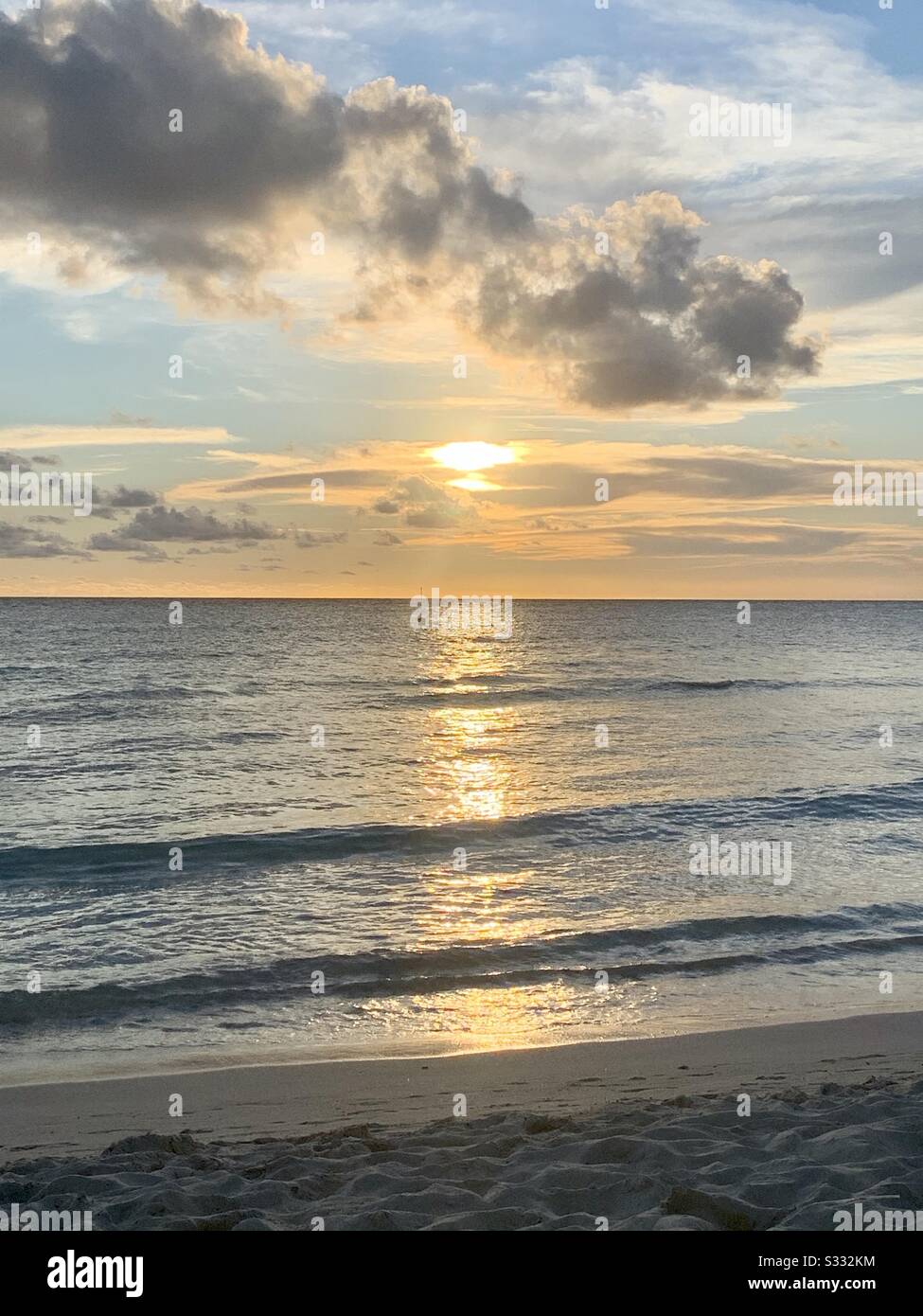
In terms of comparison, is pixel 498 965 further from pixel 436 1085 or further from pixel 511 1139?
pixel 511 1139

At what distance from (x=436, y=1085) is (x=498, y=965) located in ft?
12.9

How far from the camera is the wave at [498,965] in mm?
12312

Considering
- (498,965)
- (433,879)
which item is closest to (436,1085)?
(498,965)

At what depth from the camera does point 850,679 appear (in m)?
66.8

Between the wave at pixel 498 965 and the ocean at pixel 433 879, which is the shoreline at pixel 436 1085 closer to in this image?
the ocean at pixel 433 879

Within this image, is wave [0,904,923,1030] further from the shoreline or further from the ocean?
the shoreline

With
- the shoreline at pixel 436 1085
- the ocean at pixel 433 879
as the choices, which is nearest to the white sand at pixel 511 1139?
the shoreline at pixel 436 1085

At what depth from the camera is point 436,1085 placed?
32.4ft

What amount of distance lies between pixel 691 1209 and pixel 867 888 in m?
12.9

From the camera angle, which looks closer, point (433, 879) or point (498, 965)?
point (498, 965)
